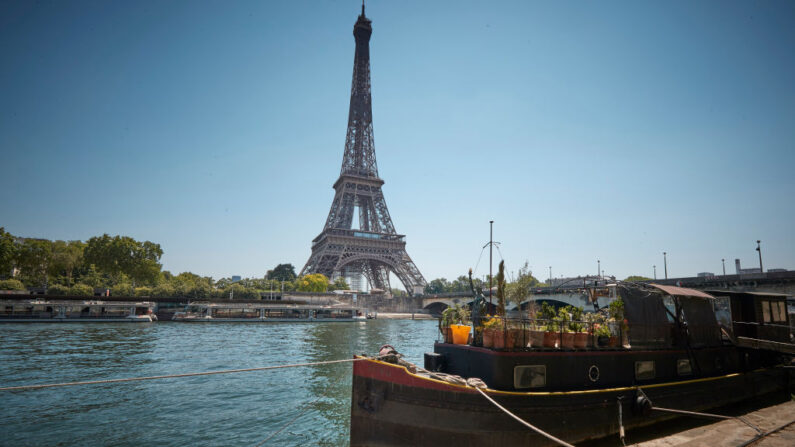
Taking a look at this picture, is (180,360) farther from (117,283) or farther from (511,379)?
(117,283)

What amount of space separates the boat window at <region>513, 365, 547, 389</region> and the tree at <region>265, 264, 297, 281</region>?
116m

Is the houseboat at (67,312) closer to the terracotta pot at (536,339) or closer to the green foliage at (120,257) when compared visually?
the green foliage at (120,257)

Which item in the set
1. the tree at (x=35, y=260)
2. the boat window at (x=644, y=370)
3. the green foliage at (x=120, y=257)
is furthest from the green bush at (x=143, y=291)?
the boat window at (x=644, y=370)

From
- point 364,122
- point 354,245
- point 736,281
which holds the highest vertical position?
point 364,122

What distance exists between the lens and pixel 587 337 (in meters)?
9.60

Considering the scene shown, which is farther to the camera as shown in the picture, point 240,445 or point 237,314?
point 237,314

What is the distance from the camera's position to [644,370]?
10453 millimetres

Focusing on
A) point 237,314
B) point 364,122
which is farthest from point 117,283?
point 364,122

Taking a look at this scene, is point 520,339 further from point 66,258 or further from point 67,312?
point 66,258

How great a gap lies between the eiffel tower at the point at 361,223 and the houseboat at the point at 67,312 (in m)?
28.1

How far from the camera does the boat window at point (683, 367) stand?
1130cm

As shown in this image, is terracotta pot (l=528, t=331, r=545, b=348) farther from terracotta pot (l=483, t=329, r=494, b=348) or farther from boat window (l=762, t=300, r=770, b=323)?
boat window (l=762, t=300, r=770, b=323)

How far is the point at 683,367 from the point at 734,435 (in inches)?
106

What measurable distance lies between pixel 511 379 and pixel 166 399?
12.2 m
